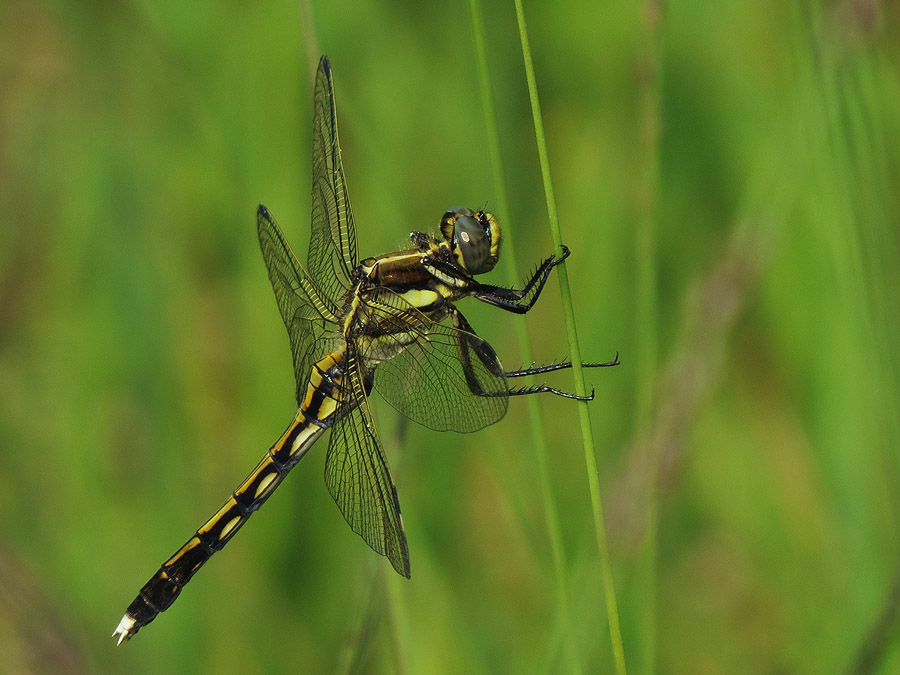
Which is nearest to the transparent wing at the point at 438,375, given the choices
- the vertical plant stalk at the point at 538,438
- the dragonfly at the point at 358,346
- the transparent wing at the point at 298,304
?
the dragonfly at the point at 358,346

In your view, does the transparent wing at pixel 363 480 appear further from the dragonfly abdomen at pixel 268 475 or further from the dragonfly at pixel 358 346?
the dragonfly abdomen at pixel 268 475

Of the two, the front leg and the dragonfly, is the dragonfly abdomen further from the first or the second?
the front leg

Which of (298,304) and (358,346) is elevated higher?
(298,304)

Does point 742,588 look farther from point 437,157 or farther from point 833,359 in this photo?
point 437,157

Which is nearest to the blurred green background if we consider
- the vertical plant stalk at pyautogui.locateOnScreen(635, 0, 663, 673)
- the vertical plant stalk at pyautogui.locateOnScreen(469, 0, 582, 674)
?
the vertical plant stalk at pyautogui.locateOnScreen(635, 0, 663, 673)

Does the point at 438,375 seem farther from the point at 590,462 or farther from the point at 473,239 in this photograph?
the point at 590,462

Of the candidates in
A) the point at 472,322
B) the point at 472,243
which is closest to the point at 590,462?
the point at 472,243
